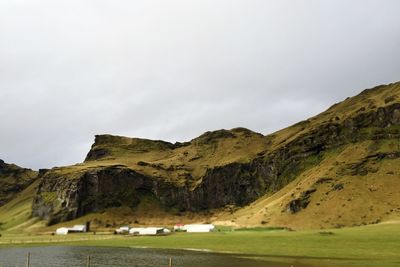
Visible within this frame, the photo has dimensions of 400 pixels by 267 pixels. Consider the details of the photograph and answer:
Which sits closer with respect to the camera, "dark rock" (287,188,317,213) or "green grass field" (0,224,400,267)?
"green grass field" (0,224,400,267)

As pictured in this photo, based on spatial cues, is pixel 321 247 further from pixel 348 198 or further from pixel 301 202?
pixel 301 202

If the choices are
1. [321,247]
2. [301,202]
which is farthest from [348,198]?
[321,247]

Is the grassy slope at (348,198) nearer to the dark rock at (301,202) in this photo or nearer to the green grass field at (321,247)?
the dark rock at (301,202)

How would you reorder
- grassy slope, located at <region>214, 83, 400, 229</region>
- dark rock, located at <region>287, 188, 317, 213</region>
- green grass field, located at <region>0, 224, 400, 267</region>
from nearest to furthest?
green grass field, located at <region>0, 224, 400, 267</region> < grassy slope, located at <region>214, 83, 400, 229</region> < dark rock, located at <region>287, 188, 317, 213</region>

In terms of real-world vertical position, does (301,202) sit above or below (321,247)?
above

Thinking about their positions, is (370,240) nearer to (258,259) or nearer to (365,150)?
(258,259)

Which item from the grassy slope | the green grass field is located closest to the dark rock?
the grassy slope

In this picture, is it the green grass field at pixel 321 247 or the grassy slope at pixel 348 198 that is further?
the grassy slope at pixel 348 198

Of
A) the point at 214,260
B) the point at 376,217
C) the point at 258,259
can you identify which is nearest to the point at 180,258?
the point at 214,260

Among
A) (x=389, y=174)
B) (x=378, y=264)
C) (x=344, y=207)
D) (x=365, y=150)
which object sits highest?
(x=365, y=150)

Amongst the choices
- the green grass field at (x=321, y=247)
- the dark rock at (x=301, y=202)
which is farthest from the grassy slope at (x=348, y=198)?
the green grass field at (x=321, y=247)

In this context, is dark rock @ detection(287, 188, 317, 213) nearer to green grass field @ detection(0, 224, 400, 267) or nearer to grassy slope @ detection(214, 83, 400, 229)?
grassy slope @ detection(214, 83, 400, 229)

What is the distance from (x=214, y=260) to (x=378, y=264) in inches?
1018

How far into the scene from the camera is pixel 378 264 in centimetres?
6644
